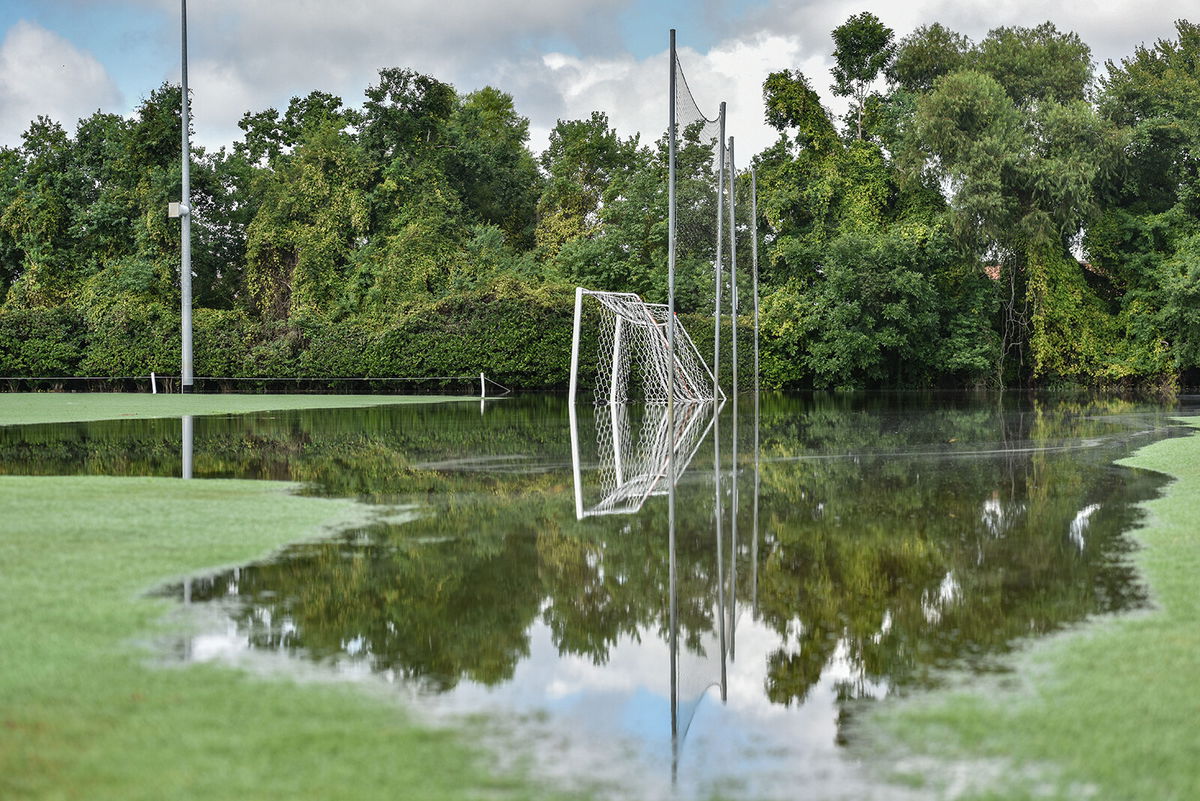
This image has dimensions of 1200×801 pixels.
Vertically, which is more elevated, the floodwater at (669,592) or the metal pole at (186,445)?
the metal pole at (186,445)

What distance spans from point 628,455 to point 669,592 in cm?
756

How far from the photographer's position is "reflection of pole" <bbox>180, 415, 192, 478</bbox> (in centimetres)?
1119

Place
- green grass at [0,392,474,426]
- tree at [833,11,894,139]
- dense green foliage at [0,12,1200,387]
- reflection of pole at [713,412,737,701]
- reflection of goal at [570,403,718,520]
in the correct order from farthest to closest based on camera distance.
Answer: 1. tree at [833,11,894,139]
2. dense green foliage at [0,12,1200,387]
3. green grass at [0,392,474,426]
4. reflection of goal at [570,403,718,520]
5. reflection of pole at [713,412,737,701]

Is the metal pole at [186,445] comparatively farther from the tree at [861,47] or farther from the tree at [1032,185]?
the tree at [861,47]

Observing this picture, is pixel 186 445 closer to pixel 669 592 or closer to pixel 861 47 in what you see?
pixel 669 592

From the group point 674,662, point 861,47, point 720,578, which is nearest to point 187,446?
point 720,578

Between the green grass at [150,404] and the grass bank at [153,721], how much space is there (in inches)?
601

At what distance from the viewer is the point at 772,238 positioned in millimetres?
36656

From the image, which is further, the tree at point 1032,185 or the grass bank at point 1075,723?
the tree at point 1032,185

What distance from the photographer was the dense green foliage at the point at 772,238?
33344mm

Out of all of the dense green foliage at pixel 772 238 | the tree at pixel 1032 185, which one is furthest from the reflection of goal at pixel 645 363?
the tree at pixel 1032 185

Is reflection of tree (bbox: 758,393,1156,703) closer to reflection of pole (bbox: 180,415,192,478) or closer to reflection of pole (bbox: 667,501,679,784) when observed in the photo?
reflection of pole (bbox: 667,501,679,784)

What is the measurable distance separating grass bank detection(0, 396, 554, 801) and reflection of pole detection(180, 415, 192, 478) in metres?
4.80

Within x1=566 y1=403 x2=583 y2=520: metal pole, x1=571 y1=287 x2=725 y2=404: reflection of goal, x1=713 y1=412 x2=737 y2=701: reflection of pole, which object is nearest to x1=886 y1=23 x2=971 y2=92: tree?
x1=571 y1=287 x2=725 y2=404: reflection of goal
